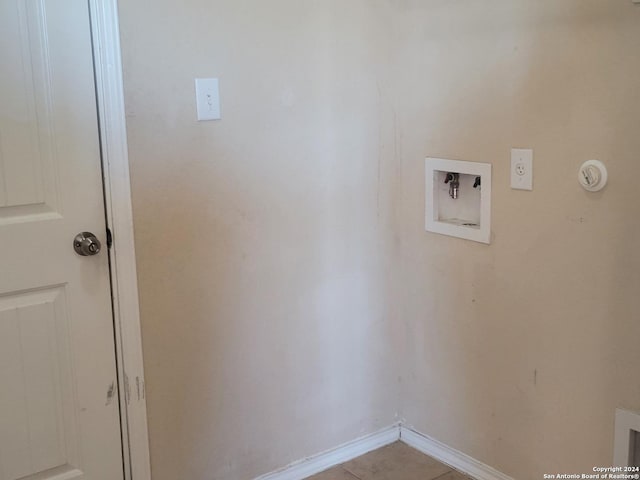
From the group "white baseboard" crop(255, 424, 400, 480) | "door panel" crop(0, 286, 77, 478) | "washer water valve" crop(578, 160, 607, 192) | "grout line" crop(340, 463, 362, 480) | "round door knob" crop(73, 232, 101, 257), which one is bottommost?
"grout line" crop(340, 463, 362, 480)

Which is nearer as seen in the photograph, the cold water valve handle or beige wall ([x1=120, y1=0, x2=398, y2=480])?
beige wall ([x1=120, y1=0, x2=398, y2=480])

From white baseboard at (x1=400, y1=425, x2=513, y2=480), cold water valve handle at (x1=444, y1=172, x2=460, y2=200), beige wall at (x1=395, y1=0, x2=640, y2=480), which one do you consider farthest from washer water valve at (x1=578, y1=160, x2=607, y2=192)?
white baseboard at (x1=400, y1=425, x2=513, y2=480)

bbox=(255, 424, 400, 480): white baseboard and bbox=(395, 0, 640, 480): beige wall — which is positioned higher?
bbox=(395, 0, 640, 480): beige wall

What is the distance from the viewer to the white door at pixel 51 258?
1749 mm

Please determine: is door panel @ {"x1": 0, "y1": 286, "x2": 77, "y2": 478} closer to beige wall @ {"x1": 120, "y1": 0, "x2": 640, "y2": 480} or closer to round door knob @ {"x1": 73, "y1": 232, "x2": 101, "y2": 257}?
round door knob @ {"x1": 73, "y1": 232, "x2": 101, "y2": 257}

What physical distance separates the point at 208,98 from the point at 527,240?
1.02 metres

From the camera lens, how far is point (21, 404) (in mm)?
1860

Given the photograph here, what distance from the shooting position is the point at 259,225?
2193 millimetres

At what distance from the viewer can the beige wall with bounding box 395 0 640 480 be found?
1843 mm

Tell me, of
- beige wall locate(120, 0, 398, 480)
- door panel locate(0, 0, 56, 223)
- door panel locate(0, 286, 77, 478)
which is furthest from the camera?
beige wall locate(120, 0, 398, 480)

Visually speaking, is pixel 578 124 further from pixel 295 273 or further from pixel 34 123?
pixel 34 123

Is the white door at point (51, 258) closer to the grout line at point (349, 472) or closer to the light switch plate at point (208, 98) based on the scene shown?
the light switch plate at point (208, 98)

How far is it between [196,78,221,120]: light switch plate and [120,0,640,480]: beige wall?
0.03 metres

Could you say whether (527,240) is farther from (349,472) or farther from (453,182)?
(349,472)
